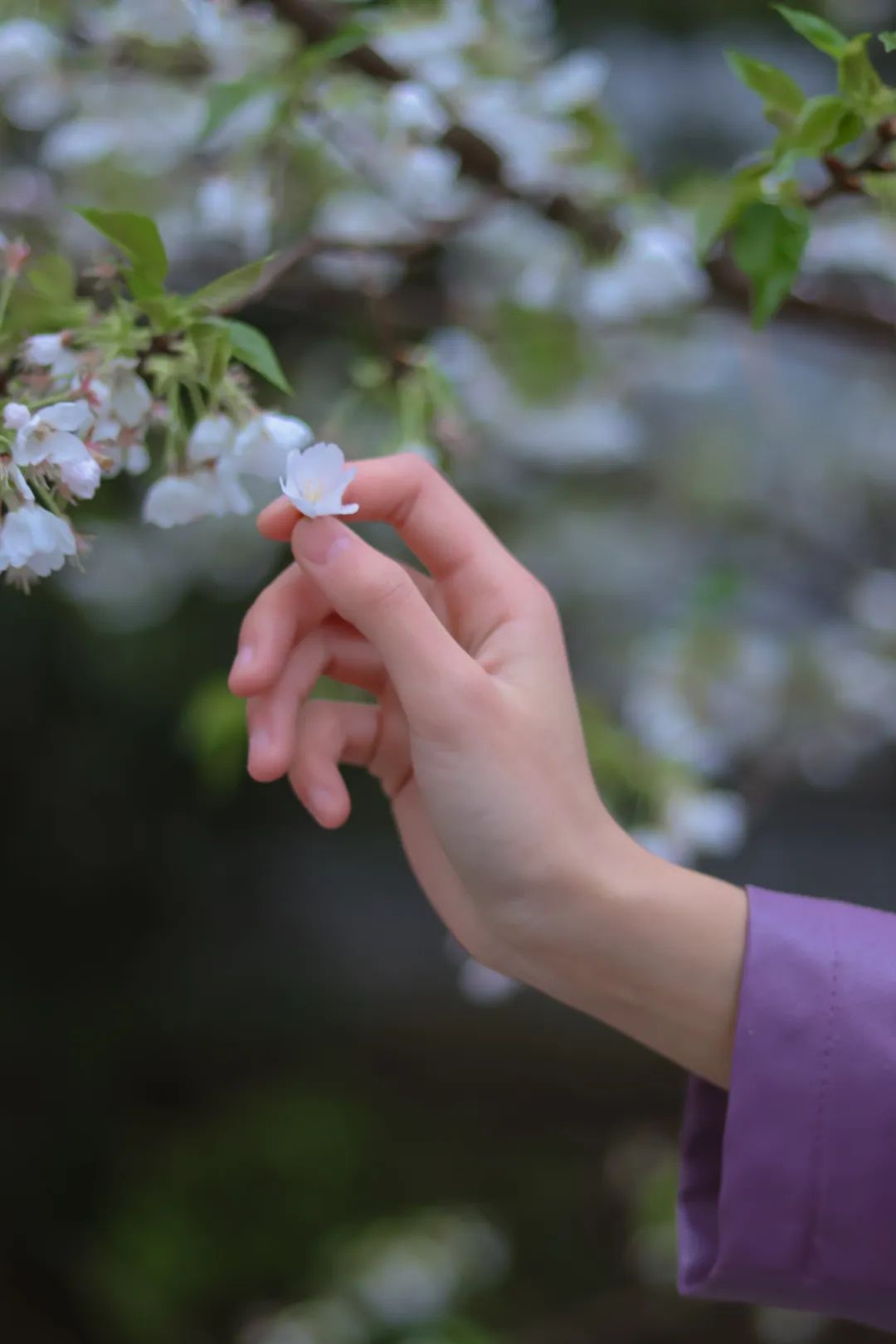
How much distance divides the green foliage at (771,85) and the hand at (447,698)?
251 millimetres

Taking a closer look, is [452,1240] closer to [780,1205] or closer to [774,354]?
[780,1205]

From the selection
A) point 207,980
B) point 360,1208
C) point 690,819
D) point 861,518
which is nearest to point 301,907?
point 207,980

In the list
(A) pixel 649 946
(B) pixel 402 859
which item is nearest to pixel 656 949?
(A) pixel 649 946

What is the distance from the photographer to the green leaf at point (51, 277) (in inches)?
22.3

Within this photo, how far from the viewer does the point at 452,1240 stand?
5.22ft

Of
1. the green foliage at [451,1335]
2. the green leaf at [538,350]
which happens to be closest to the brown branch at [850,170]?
the green leaf at [538,350]

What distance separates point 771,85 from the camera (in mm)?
581

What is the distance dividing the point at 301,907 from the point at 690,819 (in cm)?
147

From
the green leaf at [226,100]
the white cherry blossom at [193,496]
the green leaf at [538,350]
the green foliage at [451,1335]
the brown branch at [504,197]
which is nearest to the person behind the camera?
the white cherry blossom at [193,496]

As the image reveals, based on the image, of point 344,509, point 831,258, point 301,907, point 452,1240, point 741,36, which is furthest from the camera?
point 301,907

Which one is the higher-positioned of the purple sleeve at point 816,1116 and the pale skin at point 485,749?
the pale skin at point 485,749

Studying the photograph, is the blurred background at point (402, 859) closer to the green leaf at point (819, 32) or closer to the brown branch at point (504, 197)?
the brown branch at point (504, 197)

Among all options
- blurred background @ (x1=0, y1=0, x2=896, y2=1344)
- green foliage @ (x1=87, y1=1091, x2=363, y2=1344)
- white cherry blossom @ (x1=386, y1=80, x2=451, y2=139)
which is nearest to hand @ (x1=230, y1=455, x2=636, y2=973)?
white cherry blossom @ (x1=386, y1=80, x2=451, y2=139)

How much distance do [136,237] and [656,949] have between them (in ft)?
1.36
